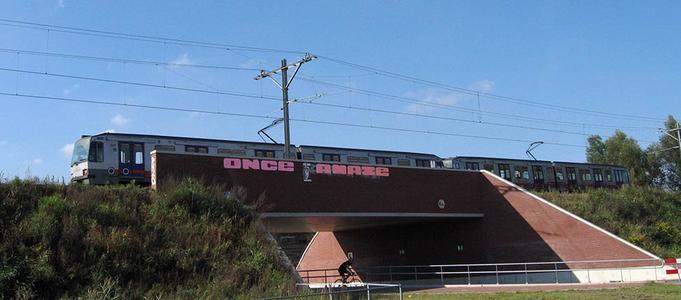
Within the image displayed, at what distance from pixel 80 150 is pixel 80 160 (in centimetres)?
54

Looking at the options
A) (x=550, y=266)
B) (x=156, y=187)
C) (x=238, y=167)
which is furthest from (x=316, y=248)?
(x=156, y=187)

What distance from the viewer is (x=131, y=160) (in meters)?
32.5

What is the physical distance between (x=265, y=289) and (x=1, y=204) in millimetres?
8177

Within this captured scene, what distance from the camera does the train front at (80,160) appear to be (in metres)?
31.5

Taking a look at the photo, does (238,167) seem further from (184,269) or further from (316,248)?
(316,248)

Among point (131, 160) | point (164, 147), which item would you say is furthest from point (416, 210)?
point (131, 160)

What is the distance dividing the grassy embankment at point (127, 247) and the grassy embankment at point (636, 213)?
21768mm

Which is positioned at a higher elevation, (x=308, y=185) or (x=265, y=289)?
(x=308, y=185)

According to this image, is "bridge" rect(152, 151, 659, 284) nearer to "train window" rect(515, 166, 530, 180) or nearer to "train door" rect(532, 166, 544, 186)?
"train window" rect(515, 166, 530, 180)

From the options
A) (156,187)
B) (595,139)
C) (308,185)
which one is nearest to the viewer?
(156,187)

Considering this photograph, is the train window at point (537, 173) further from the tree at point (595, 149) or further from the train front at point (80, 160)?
the tree at point (595, 149)

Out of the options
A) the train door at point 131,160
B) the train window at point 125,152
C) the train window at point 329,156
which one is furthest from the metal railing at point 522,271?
the train window at point 125,152

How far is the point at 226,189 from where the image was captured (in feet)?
90.2

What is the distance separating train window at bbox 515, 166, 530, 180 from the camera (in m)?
53.5
